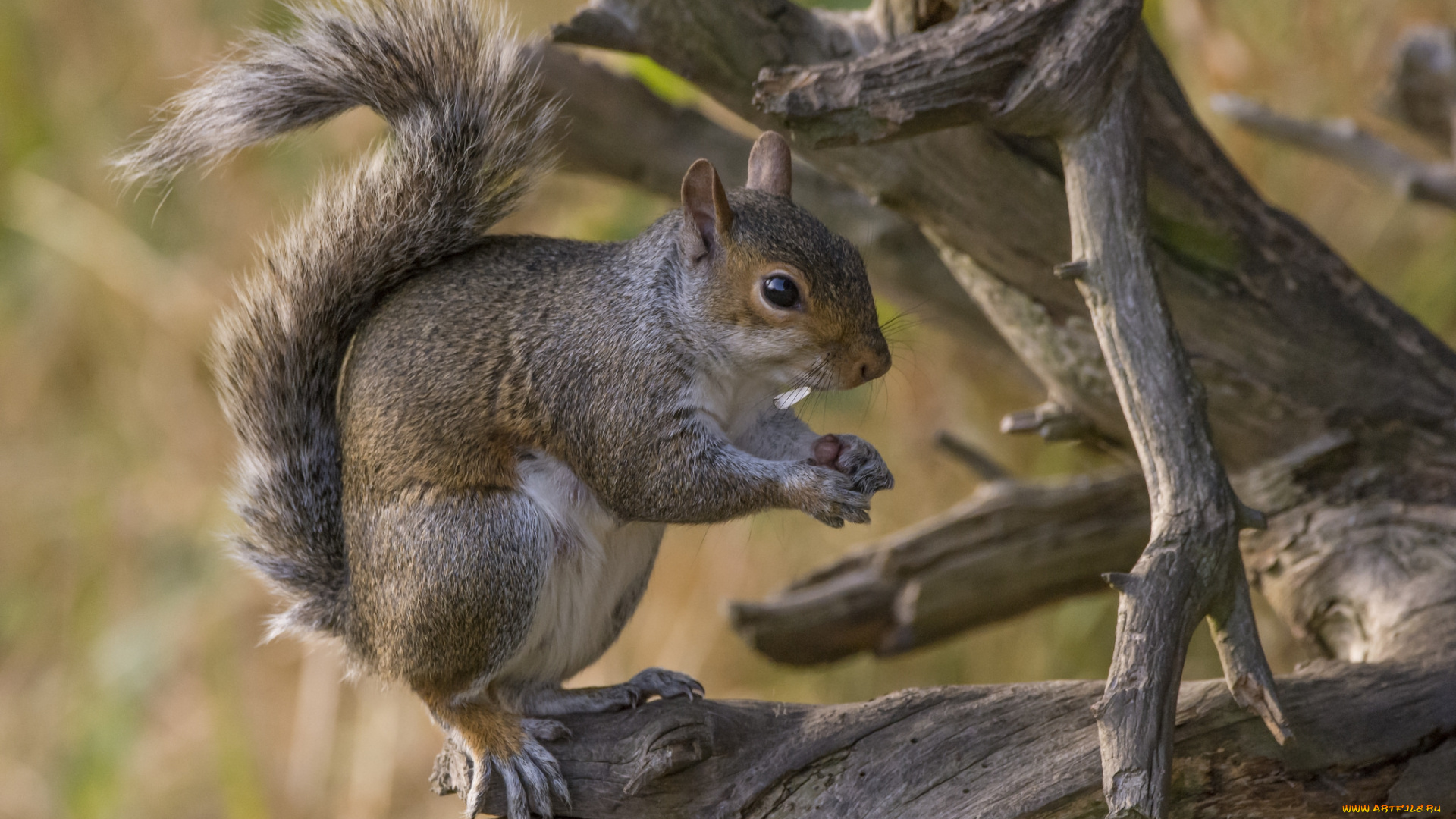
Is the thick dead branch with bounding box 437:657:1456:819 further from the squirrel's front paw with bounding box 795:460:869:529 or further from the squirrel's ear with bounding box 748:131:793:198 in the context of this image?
the squirrel's ear with bounding box 748:131:793:198

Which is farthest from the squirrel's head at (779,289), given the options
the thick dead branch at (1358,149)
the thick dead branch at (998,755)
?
the thick dead branch at (1358,149)

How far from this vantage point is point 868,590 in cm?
236

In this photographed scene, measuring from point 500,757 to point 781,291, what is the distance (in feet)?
2.20

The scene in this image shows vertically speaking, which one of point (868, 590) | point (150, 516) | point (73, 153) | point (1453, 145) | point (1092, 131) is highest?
point (73, 153)

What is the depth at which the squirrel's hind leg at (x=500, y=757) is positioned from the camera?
1.43 meters

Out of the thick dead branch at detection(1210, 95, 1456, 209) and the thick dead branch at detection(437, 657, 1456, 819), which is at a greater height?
the thick dead branch at detection(1210, 95, 1456, 209)

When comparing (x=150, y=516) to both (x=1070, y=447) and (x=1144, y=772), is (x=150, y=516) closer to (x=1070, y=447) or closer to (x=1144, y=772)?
(x=1070, y=447)

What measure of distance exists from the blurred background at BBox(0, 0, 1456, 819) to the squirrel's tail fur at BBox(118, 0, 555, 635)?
2.53 ft

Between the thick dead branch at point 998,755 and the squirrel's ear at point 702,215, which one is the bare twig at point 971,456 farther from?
the squirrel's ear at point 702,215

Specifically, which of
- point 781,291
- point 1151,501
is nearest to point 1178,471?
point 1151,501

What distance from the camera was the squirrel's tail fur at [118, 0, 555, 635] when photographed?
152 cm

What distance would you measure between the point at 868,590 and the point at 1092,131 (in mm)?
1201

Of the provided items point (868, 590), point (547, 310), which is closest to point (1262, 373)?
point (868, 590)

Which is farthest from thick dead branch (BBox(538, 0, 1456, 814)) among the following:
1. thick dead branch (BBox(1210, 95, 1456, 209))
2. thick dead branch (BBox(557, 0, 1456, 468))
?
thick dead branch (BBox(1210, 95, 1456, 209))
